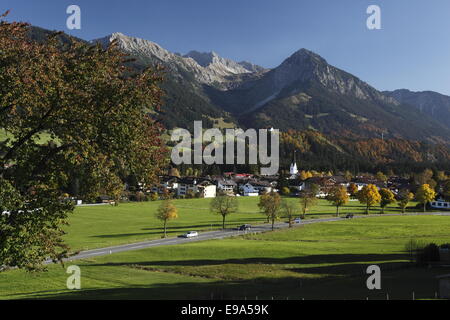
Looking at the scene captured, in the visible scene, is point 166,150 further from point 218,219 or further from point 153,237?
→ point 218,219

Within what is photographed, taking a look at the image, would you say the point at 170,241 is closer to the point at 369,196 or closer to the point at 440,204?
the point at 369,196

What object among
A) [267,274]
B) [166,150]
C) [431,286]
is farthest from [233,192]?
[166,150]

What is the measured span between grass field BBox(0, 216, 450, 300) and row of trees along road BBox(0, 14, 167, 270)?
16.9 metres

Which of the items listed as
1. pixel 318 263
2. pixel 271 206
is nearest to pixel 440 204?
pixel 271 206

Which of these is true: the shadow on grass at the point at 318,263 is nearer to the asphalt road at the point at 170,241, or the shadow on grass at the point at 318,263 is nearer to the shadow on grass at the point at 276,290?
the shadow on grass at the point at 276,290

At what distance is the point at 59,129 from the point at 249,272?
3343 centimetres

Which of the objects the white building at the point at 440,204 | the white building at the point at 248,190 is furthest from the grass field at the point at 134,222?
the white building at the point at 248,190

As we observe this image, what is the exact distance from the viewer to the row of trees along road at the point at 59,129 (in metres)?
15.9

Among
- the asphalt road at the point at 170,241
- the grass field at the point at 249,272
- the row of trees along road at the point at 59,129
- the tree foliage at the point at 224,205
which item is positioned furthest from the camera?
the tree foliage at the point at 224,205

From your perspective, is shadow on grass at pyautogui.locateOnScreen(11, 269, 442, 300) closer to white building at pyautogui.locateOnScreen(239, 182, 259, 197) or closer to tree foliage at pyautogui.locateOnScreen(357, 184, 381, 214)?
tree foliage at pyautogui.locateOnScreen(357, 184, 381, 214)

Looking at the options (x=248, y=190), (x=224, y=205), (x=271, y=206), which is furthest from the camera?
(x=248, y=190)

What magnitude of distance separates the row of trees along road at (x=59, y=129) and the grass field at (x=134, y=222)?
50.0 m

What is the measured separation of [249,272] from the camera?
4534cm

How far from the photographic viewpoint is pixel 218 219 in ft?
357
